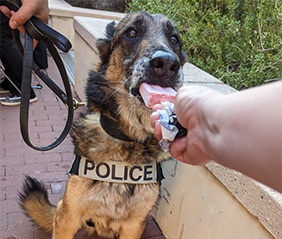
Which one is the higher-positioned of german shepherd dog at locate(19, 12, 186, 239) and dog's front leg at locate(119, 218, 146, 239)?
german shepherd dog at locate(19, 12, 186, 239)

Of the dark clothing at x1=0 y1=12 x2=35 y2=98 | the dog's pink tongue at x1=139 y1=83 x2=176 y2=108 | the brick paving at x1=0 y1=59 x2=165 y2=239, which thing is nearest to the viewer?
the dog's pink tongue at x1=139 y1=83 x2=176 y2=108

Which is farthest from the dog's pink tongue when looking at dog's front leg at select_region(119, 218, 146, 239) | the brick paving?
the brick paving

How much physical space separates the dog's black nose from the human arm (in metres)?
0.88

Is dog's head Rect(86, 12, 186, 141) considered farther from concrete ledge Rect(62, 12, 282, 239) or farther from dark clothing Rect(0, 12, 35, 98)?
dark clothing Rect(0, 12, 35, 98)

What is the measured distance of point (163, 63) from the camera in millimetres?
1482

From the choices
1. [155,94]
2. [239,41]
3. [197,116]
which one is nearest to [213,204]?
[155,94]

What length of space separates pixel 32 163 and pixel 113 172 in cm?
171

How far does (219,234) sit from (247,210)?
0.34 meters

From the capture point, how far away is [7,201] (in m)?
2.41

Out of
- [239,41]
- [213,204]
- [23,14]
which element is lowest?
[213,204]

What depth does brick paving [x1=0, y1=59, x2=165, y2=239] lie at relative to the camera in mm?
2239

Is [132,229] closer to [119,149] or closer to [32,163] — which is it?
[119,149]

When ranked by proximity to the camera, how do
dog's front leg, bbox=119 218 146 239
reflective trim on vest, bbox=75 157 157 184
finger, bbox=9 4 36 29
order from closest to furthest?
finger, bbox=9 4 36 29 < reflective trim on vest, bbox=75 157 157 184 < dog's front leg, bbox=119 218 146 239

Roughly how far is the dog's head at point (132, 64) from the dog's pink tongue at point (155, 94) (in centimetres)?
7
